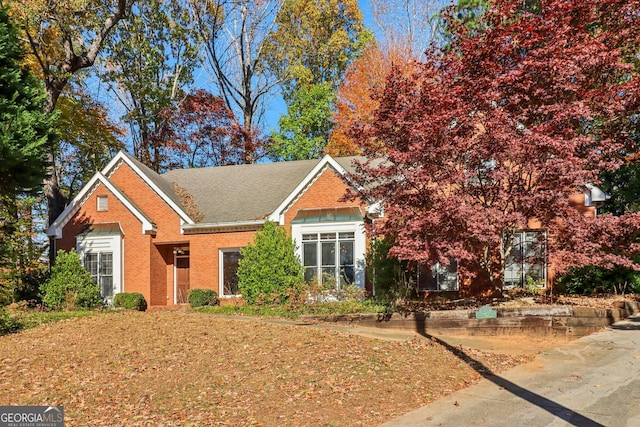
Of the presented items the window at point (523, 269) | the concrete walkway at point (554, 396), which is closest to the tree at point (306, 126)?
the window at point (523, 269)

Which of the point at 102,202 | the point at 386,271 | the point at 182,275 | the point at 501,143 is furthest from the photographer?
the point at 182,275

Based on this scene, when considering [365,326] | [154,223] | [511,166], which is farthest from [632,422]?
[154,223]

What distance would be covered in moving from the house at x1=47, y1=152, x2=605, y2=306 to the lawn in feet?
22.9

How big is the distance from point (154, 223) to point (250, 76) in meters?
20.7

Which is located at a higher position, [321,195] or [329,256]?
[321,195]

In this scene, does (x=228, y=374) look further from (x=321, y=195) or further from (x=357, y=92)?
(x=357, y=92)

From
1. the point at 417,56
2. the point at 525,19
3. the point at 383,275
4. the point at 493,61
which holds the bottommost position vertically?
the point at 383,275

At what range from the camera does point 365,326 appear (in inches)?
531

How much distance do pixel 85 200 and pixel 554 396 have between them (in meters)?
19.0

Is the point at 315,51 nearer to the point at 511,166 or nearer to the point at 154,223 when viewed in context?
the point at 154,223

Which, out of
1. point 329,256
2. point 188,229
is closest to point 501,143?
point 329,256

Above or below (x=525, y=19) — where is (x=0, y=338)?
below

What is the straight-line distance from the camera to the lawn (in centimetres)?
666

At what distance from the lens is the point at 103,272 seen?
20141 mm
